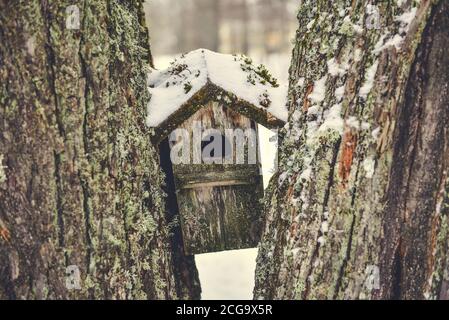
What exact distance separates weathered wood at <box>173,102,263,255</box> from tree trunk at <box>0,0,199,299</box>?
37cm

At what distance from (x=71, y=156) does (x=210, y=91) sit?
30.2 inches

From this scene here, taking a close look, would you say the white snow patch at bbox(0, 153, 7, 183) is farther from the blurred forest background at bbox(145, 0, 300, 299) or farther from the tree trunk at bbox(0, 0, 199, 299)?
the blurred forest background at bbox(145, 0, 300, 299)

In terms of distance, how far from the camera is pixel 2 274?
231 cm

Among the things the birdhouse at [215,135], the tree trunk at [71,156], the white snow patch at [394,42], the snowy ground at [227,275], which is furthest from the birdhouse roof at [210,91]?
the snowy ground at [227,275]

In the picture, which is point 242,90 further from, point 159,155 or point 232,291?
point 232,291

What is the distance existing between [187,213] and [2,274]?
0.94 meters

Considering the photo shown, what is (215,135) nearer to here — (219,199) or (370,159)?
(219,199)

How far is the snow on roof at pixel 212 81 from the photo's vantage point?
8.48ft

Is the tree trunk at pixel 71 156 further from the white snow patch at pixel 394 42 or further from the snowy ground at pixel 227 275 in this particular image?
the snowy ground at pixel 227 275

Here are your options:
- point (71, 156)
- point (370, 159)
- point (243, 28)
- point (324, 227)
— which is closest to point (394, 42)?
point (370, 159)

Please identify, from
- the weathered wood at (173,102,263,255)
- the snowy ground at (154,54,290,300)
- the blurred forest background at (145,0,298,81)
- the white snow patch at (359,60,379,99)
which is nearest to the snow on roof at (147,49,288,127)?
the weathered wood at (173,102,263,255)

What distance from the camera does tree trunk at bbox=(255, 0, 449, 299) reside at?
2.15 meters

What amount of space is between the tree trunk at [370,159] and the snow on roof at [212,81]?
315mm

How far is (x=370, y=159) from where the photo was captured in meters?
2.18
